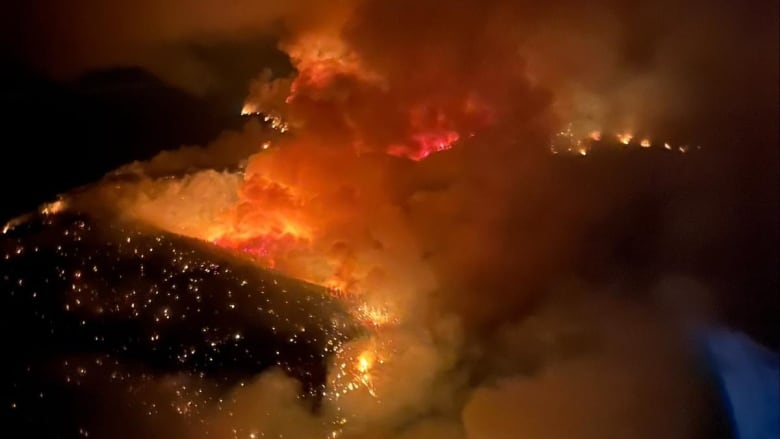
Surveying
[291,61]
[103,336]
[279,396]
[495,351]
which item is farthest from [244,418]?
[291,61]

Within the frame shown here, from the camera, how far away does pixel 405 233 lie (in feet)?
17.9

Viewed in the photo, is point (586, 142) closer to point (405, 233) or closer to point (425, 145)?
point (425, 145)

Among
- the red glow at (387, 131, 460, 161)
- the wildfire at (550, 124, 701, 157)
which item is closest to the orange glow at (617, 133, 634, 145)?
the wildfire at (550, 124, 701, 157)

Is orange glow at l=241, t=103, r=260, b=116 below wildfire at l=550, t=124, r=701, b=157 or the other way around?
the other way around

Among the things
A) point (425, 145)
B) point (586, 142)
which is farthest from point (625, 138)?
point (425, 145)

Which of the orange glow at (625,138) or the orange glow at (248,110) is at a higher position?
the orange glow at (248,110)

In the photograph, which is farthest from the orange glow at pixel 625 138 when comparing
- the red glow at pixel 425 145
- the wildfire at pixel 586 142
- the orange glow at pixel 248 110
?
the orange glow at pixel 248 110

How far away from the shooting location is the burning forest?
449 cm

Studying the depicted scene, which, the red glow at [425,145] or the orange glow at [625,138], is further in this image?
the orange glow at [625,138]

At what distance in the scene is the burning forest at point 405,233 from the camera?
14.7 ft

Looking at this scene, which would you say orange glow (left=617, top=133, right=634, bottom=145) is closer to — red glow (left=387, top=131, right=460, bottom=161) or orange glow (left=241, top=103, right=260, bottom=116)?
red glow (left=387, top=131, right=460, bottom=161)

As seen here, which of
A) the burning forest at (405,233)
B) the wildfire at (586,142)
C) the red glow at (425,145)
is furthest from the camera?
the wildfire at (586,142)

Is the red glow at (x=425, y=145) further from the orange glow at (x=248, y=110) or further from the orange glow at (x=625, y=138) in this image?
the orange glow at (x=625, y=138)

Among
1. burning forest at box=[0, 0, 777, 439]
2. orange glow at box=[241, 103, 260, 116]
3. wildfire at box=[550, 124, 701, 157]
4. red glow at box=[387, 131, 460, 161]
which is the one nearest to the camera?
burning forest at box=[0, 0, 777, 439]
